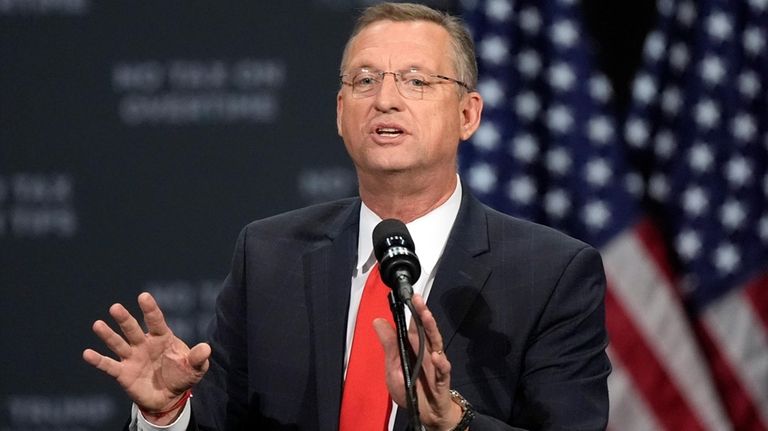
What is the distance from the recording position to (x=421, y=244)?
8.01ft

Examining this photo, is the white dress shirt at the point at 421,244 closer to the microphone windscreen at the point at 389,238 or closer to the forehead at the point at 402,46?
the forehead at the point at 402,46

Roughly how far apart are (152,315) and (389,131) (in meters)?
0.66

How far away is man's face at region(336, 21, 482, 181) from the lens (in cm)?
238

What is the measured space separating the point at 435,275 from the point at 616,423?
208 centimetres

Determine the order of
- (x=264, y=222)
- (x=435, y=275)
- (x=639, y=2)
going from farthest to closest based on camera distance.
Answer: (x=639, y=2) < (x=264, y=222) < (x=435, y=275)

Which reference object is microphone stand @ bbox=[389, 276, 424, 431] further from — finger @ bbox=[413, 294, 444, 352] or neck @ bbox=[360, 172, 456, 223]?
neck @ bbox=[360, 172, 456, 223]

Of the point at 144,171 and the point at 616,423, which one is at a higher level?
the point at 144,171

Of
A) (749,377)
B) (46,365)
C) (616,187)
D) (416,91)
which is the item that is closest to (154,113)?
(46,365)

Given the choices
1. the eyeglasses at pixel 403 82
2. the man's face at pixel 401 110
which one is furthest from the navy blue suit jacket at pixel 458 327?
the eyeglasses at pixel 403 82

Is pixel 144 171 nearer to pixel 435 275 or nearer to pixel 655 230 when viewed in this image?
pixel 655 230

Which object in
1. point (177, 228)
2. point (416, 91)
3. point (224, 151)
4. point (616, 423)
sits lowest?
point (616, 423)

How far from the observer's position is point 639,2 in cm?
412

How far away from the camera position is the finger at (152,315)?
202cm

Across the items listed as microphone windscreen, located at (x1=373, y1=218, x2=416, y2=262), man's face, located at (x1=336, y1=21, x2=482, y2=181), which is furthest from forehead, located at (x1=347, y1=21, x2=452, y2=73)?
microphone windscreen, located at (x1=373, y1=218, x2=416, y2=262)
